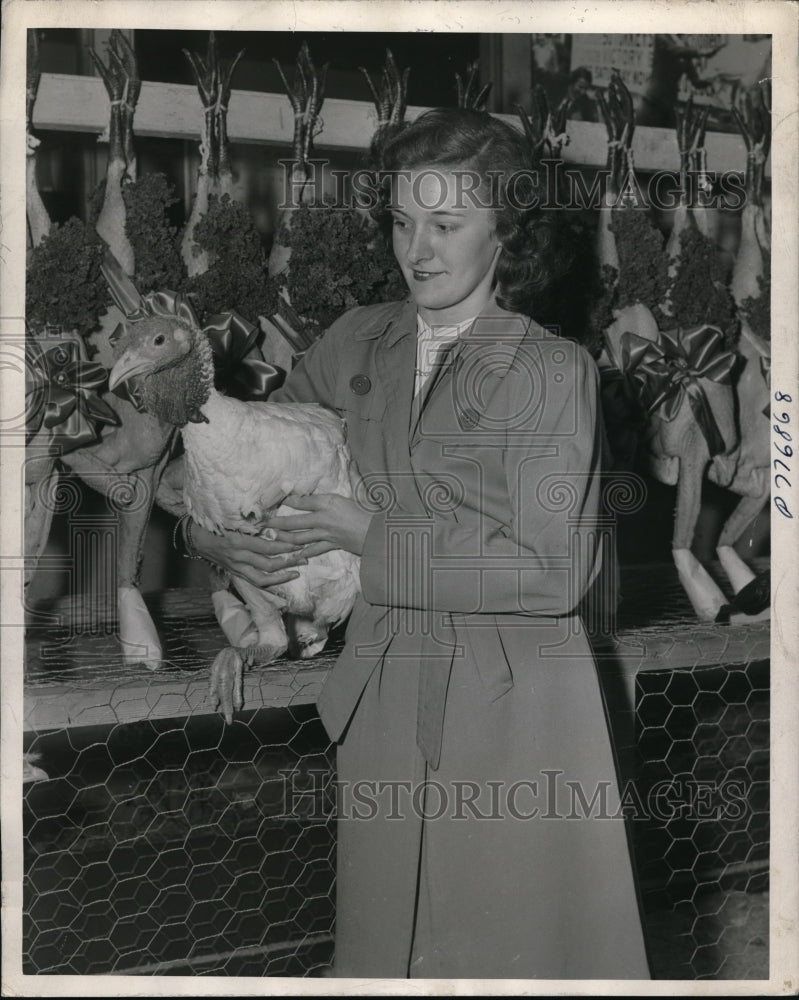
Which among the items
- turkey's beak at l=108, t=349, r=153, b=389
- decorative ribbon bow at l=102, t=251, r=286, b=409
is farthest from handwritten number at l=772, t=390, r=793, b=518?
turkey's beak at l=108, t=349, r=153, b=389

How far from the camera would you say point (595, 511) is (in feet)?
3.06

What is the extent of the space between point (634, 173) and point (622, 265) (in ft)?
0.40

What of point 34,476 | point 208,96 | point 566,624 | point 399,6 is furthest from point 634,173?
point 34,476

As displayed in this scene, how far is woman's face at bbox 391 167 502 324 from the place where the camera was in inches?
36.8

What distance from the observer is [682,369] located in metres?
1.28

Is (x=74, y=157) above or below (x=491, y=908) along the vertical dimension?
above

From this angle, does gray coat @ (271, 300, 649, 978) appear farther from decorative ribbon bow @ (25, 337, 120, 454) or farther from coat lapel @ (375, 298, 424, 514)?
decorative ribbon bow @ (25, 337, 120, 454)

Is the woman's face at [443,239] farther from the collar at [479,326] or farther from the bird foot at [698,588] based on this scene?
the bird foot at [698,588]

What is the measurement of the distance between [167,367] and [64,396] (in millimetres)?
212

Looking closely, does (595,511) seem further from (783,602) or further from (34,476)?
(34,476)

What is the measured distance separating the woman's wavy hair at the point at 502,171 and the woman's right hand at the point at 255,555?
0.30m

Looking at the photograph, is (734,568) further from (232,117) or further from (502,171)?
(232,117)

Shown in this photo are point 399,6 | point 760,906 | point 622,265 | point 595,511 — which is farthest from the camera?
point 760,906

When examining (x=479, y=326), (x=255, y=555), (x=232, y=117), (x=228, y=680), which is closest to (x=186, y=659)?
(x=228, y=680)
